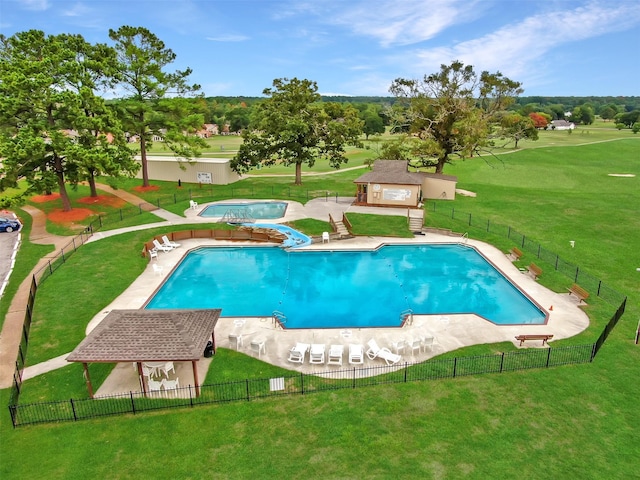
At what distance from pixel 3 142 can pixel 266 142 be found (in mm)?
24519

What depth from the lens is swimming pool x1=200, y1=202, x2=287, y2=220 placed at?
38781 mm

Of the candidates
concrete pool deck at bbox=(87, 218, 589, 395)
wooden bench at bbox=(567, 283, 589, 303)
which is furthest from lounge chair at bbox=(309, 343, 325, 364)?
wooden bench at bbox=(567, 283, 589, 303)

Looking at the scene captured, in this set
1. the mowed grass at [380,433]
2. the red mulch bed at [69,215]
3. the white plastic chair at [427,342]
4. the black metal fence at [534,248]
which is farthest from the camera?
the red mulch bed at [69,215]

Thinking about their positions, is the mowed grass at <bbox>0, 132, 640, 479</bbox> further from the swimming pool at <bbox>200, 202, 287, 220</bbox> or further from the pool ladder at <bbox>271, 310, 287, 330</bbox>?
the swimming pool at <bbox>200, 202, 287, 220</bbox>

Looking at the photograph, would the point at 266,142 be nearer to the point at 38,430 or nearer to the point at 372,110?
the point at 38,430

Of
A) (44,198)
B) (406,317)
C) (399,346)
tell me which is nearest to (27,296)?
(399,346)

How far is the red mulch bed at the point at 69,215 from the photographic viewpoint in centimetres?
3650

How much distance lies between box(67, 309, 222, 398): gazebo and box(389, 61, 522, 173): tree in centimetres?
3794

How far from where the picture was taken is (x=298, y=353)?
56.1 feet

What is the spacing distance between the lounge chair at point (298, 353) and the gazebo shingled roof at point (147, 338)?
338 cm

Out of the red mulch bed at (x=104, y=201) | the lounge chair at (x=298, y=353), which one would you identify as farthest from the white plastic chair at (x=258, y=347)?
the red mulch bed at (x=104, y=201)

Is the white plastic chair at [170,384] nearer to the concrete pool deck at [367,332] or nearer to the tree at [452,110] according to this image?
the concrete pool deck at [367,332]

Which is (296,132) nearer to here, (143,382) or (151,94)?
(151,94)

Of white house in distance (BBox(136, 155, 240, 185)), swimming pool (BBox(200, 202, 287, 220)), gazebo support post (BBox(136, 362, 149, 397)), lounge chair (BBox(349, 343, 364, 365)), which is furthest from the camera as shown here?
white house in distance (BBox(136, 155, 240, 185))
